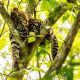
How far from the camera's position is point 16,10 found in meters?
2.11

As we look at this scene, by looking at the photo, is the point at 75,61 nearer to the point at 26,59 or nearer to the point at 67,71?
the point at 67,71

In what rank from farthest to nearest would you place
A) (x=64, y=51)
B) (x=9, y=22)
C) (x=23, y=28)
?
(x=23, y=28)
(x=9, y=22)
(x=64, y=51)

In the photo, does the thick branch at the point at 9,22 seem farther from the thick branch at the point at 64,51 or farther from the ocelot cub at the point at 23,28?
the thick branch at the point at 64,51

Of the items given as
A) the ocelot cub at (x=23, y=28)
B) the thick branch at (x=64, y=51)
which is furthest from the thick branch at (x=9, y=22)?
the thick branch at (x=64, y=51)

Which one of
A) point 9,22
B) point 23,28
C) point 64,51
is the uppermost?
point 23,28

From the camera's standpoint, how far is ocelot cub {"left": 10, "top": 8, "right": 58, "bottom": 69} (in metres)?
1.70

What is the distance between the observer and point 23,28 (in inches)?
72.2

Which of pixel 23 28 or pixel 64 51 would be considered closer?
pixel 64 51

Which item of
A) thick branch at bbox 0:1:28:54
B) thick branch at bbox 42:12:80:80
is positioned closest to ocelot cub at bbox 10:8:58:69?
thick branch at bbox 0:1:28:54

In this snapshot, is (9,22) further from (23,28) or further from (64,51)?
(64,51)

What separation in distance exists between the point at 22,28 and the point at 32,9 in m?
0.48

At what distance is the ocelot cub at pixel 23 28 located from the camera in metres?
1.70

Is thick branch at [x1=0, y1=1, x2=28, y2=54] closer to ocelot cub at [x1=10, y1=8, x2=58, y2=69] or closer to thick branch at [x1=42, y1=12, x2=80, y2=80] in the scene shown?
ocelot cub at [x1=10, y1=8, x2=58, y2=69]

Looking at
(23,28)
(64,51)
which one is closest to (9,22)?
(23,28)
